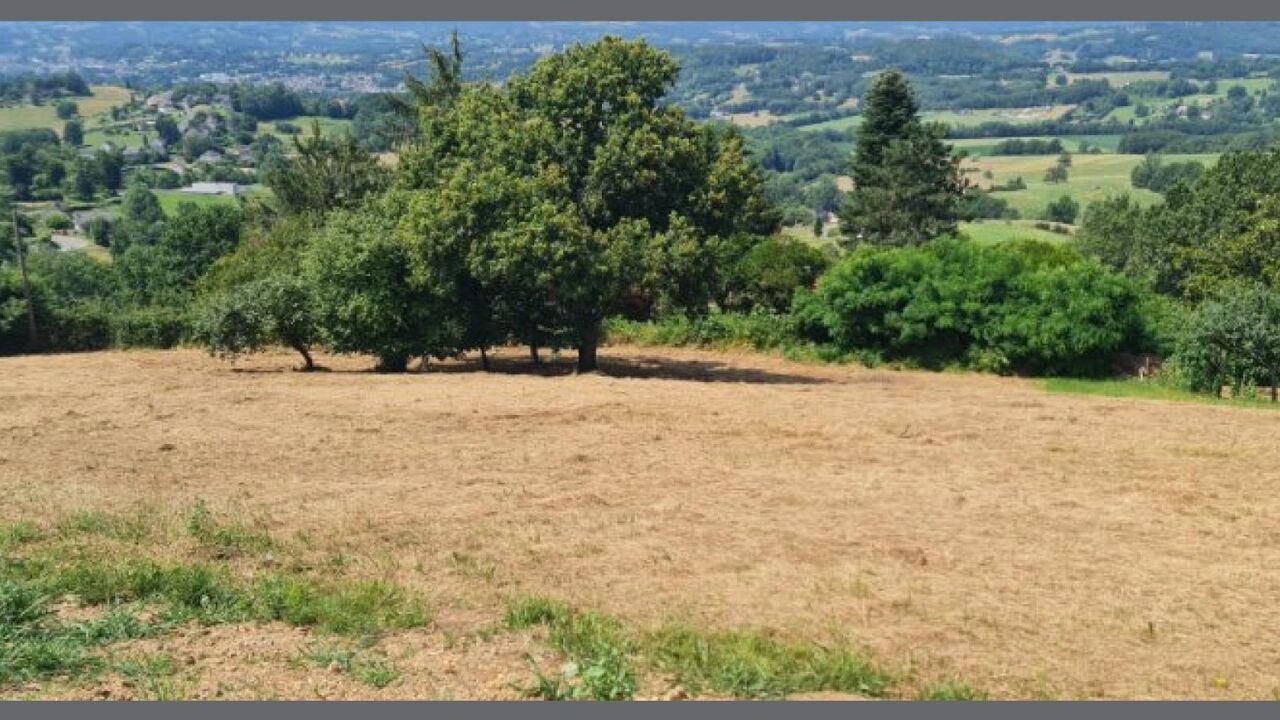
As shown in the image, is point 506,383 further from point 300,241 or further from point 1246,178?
point 1246,178

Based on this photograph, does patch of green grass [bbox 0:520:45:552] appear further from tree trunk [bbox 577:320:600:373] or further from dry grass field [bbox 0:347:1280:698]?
tree trunk [bbox 577:320:600:373]

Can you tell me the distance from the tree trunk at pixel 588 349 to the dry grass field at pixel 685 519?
10.9ft

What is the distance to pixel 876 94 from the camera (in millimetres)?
56031

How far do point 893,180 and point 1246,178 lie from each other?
45.1 ft

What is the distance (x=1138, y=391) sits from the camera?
26.0m

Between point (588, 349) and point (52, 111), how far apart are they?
517 ft

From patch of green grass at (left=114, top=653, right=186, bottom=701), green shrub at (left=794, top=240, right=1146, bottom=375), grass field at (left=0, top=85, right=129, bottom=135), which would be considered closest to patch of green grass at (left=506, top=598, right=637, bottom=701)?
patch of green grass at (left=114, top=653, right=186, bottom=701)

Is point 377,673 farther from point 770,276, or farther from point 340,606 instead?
point 770,276

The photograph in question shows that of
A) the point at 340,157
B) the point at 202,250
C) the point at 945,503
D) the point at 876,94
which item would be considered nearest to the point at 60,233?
the point at 202,250

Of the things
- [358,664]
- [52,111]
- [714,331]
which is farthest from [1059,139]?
[358,664]

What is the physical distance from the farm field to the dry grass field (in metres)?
83.2

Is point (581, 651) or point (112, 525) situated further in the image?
point (112, 525)

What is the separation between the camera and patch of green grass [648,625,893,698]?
8.32 m

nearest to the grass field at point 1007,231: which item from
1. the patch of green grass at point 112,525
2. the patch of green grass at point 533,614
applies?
the patch of green grass at point 112,525
